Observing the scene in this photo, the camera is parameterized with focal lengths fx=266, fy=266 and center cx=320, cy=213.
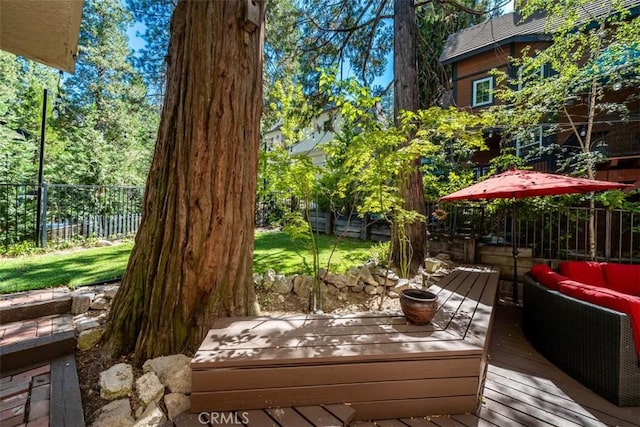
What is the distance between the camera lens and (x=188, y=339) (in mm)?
2256

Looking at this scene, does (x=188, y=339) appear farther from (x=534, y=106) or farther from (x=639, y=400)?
(x=534, y=106)

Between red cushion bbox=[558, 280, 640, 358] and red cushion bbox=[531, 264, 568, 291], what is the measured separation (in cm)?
26

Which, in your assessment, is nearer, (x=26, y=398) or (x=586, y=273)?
(x=26, y=398)

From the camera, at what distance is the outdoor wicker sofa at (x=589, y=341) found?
2.06 meters

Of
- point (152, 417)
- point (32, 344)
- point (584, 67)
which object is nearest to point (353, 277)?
point (152, 417)

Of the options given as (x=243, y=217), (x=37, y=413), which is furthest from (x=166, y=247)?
(x=37, y=413)

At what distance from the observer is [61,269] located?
407 centimetres

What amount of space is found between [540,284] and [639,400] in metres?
1.17

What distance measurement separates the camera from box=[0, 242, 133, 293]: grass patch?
334cm

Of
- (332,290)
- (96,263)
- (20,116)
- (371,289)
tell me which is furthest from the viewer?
(20,116)

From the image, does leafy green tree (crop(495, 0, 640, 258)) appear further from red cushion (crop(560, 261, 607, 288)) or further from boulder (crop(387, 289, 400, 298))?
boulder (crop(387, 289, 400, 298))

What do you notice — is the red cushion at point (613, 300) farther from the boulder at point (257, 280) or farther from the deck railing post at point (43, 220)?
the deck railing post at point (43, 220)

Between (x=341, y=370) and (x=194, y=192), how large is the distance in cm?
177

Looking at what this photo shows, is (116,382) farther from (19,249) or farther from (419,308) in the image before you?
(19,249)
